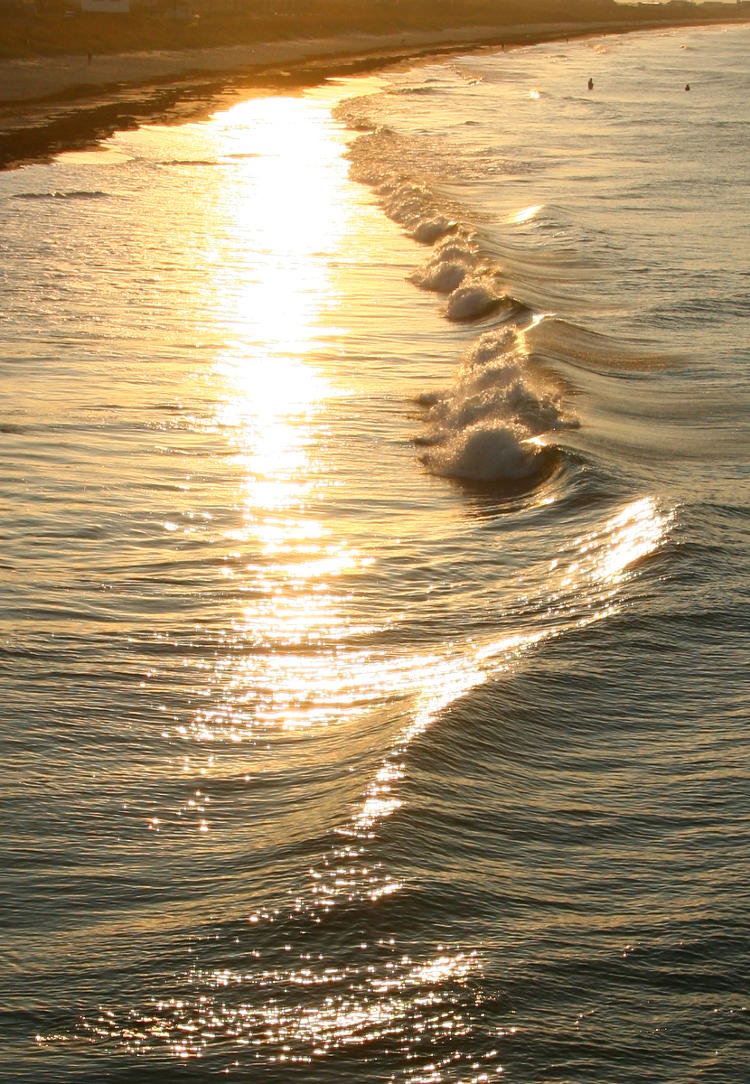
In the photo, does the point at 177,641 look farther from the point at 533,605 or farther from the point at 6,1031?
the point at 6,1031

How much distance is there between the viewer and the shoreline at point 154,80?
44.1 metres

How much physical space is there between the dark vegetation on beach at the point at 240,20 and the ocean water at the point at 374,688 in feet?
196

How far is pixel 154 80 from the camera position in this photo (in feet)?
224

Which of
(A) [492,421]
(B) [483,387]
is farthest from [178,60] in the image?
(A) [492,421]

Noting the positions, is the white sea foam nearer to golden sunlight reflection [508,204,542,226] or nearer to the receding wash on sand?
golden sunlight reflection [508,204,542,226]

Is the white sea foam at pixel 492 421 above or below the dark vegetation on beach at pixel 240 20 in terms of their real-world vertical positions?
below

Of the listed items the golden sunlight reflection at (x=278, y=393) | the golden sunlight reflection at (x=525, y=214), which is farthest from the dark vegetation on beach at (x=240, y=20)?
the golden sunlight reflection at (x=525, y=214)

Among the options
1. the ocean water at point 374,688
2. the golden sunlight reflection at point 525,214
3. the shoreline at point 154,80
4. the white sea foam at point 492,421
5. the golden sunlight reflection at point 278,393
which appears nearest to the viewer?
the ocean water at point 374,688

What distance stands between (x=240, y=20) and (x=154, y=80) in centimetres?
3559

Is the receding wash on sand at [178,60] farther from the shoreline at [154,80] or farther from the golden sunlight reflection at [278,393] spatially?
the golden sunlight reflection at [278,393]

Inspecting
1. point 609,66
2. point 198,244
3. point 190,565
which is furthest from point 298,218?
point 609,66

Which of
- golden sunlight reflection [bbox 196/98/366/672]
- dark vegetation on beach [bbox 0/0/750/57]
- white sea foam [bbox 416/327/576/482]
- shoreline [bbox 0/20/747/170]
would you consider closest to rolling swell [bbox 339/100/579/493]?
white sea foam [bbox 416/327/576/482]

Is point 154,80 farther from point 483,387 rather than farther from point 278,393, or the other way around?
point 483,387

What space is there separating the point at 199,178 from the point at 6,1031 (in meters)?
31.0
